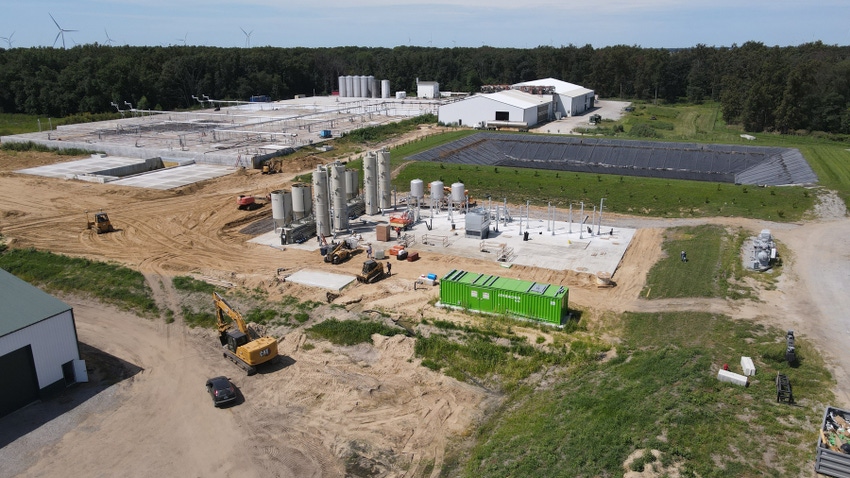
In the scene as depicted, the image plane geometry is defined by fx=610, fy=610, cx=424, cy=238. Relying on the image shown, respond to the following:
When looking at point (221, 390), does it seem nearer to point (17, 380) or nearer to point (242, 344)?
point (242, 344)

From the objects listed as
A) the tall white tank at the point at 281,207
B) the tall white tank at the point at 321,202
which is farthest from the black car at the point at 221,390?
the tall white tank at the point at 281,207

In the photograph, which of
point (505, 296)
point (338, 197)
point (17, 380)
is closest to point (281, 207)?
point (338, 197)

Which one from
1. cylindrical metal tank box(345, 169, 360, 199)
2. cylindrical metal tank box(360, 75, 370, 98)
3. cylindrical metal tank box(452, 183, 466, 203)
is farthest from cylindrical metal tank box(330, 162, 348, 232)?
cylindrical metal tank box(360, 75, 370, 98)

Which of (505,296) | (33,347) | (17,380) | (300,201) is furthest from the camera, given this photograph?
(300,201)

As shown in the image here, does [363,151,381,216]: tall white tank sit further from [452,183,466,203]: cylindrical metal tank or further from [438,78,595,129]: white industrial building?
[438,78,595,129]: white industrial building

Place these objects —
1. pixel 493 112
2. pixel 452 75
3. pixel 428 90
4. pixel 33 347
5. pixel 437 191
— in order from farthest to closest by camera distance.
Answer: pixel 452 75, pixel 428 90, pixel 493 112, pixel 437 191, pixel 33 347

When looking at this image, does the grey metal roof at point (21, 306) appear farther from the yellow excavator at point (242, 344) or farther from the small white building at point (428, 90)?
the small white building at point (428, 90)
